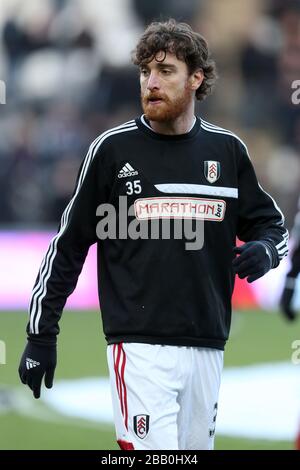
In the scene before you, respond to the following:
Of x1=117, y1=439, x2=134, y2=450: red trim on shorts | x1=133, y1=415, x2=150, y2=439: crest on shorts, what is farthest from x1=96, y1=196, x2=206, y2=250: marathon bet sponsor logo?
x1=117, y1=439, x2=134, y2=450: red trim on shorts

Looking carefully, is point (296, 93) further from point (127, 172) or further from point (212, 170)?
point (127, 172)

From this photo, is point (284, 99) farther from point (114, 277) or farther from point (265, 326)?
point (114, 277)

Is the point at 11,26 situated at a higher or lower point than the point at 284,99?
higher

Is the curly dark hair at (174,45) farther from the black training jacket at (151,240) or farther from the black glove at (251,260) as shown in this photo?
the black glove at (251,260)

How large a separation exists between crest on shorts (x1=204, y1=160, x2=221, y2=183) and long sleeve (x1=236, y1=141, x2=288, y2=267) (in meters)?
0.20

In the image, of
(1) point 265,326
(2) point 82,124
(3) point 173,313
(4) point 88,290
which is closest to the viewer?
(3) point 173,313

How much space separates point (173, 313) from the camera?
562 centimetres

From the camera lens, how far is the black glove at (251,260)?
5.61 m

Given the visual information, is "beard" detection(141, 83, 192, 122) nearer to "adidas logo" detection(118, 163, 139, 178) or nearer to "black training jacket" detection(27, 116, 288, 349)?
"black training jacket" detection(27, 116, 288, 349)

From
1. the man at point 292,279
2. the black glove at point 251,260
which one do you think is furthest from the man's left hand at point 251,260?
the man at point 292,279

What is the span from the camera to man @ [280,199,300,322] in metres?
7.72

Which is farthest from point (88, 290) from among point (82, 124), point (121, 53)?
point (121, 53)

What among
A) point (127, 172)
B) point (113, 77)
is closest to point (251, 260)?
point (127, 172)

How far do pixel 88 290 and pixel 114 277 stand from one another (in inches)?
410
